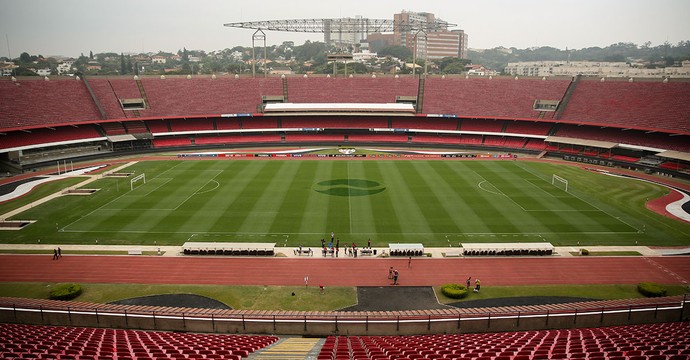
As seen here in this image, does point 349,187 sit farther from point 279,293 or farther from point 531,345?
point 531,345

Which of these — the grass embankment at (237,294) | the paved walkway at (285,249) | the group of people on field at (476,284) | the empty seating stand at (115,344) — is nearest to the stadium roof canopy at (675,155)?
the paved walkway at (285,249)

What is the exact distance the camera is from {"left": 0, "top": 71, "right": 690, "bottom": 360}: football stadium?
20828mm

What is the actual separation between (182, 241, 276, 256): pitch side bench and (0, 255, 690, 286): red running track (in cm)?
65

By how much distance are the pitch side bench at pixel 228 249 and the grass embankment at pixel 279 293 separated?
4.80 metres

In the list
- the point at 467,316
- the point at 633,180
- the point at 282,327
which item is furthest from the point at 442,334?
the point at 633,180

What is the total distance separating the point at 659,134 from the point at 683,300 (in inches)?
2072

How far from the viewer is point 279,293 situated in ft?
92.8

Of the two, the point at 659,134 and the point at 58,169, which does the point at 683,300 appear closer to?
the point at 659,134

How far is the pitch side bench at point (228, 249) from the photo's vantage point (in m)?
33.6

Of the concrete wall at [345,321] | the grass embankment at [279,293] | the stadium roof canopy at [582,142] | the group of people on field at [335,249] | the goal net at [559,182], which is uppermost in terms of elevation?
the stadium roof canopy at [582,142]

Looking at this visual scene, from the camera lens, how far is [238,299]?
90.0 ft

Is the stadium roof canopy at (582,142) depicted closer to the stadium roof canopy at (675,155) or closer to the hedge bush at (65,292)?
the stadium roof canopy at (675,155)

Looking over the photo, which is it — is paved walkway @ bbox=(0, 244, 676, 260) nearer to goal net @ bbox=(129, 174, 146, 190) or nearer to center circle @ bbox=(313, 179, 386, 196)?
center circle @ bbox=(313, 179, 386, 196)

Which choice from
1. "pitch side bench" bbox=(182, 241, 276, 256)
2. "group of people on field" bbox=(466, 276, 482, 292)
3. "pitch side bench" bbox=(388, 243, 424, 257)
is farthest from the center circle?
"group of people on field" bbox=(466, 276, 482, 292)
